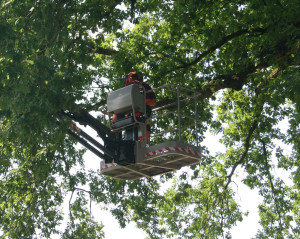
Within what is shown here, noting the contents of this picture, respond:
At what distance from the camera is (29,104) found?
11.3 metres

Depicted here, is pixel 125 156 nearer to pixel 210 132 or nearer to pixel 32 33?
pixel 32 33

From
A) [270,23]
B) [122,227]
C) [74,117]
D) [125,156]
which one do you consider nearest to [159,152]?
[125,156]

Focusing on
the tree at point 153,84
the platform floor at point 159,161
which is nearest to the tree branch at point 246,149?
the tree at point 153,84

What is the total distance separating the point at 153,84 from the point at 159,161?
4471 millimetres

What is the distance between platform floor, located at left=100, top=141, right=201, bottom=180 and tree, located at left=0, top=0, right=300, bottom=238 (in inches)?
57.0

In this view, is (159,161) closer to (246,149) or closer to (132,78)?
(132,78)

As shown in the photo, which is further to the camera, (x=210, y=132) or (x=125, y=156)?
(x=210, y=132)

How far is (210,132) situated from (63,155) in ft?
19.8

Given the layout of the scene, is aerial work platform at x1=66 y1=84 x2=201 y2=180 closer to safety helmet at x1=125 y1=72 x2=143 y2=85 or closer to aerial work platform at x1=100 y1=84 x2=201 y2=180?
aerial work platform at x1=100 y1=84 x2=201 y2=180

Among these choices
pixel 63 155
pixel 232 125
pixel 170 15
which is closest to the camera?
pixel 170 15

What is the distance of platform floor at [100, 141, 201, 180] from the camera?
1166 cm

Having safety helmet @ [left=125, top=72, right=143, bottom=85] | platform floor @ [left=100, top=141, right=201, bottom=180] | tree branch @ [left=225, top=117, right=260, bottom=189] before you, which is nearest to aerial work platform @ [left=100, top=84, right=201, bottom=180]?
platform floor @ [left=100, top=141, right=201, bottom=180]

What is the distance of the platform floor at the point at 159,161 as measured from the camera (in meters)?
11.7

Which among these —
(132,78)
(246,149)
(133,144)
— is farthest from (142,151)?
(246,149)
